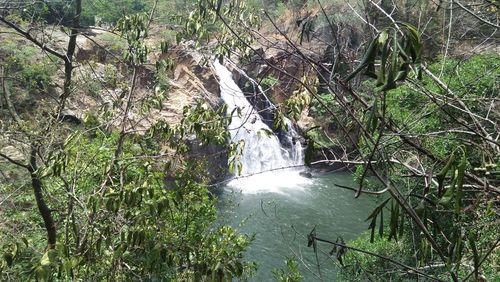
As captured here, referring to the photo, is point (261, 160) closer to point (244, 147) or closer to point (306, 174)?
point (306, 174)

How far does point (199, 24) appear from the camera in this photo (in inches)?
127

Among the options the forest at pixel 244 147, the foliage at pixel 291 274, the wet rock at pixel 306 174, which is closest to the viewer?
the forest at pixel 244 147

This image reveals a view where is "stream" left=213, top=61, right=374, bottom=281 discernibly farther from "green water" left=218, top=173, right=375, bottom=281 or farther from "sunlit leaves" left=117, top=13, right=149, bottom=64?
"sunlit leaves" left=117, top=13, right=149, bottom=64

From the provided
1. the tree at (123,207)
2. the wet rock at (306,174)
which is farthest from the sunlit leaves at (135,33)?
the wet rock at (306,174)

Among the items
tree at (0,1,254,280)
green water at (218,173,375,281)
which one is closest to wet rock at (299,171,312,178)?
green water at (218,173,375,281)

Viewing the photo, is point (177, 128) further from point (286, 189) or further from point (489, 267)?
point (286, 189)

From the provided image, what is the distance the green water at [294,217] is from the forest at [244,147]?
0.08 m

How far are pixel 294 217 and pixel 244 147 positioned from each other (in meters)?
8.60

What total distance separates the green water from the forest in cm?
8

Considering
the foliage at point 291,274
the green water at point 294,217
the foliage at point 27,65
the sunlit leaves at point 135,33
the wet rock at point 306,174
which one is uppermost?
the foliage at point 27,65

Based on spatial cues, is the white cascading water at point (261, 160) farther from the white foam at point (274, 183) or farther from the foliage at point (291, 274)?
the foliage at point (291, 274)

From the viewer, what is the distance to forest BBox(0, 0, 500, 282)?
161 centimetres

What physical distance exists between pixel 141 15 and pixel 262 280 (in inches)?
271

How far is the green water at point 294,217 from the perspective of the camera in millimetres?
9758
